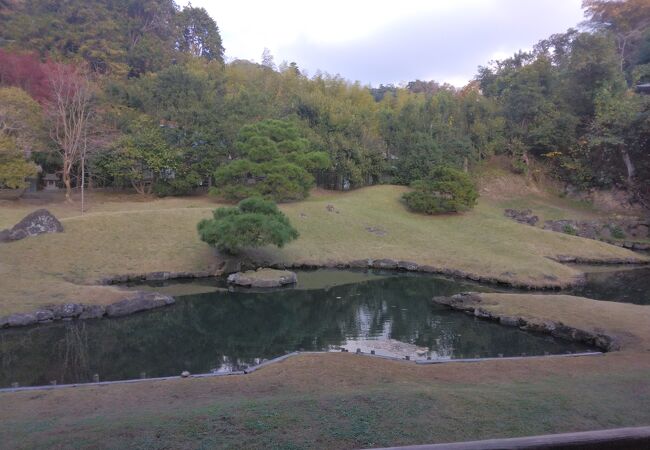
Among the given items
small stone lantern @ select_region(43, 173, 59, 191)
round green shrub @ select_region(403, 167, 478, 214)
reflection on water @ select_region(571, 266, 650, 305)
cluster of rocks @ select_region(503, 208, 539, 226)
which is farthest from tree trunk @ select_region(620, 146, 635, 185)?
small stone lantern @ select_region(43, 173, 59, 191)

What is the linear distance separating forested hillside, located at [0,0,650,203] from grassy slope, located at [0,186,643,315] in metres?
3.32

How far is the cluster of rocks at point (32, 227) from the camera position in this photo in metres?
19.6

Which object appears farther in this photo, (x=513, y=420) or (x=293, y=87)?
(x=293, y=87)

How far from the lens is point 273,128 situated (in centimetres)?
2981

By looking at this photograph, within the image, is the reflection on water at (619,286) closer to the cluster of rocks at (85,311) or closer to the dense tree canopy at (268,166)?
the cluster of rocks at (85,311)

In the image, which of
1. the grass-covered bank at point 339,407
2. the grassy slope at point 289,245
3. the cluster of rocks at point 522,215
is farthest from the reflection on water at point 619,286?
the grass-covered bank at point 339,407

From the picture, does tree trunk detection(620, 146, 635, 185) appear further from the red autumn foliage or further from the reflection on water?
the red autumn foliage

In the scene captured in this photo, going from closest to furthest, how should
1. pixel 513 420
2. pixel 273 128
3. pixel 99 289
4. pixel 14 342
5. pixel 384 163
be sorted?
pixel 513 420 → pixel 14 342 → pixel 99 289 → pixel 273 128 → pixel 384 163

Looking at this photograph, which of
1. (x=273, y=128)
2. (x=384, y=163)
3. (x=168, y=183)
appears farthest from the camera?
(x=384, y=163)

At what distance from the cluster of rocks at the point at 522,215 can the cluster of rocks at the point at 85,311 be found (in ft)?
81.0

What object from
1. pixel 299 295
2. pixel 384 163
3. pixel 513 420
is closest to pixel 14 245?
pixel 299 295

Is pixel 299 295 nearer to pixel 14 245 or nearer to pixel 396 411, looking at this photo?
pixel 14 245

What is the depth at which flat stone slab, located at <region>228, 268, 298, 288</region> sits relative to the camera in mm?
19000

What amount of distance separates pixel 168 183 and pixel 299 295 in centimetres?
1824
